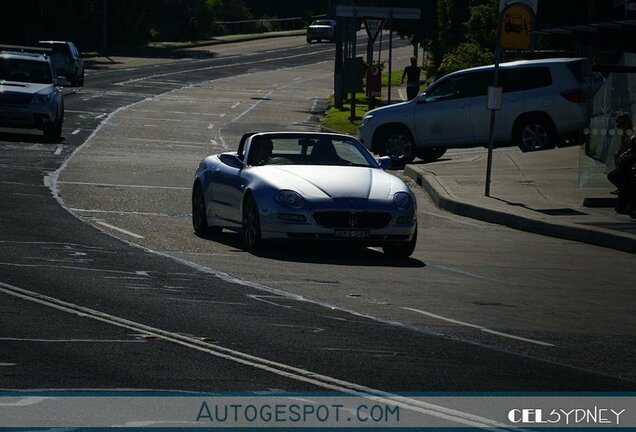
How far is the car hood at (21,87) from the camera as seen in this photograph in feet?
109

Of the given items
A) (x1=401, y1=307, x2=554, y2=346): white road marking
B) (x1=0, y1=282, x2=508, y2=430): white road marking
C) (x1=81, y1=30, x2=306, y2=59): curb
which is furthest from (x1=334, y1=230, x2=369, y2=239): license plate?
(x1=81, y1=30, x2=306, y2=59): curb

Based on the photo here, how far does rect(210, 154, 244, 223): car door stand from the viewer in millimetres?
17219

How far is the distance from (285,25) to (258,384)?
401ft

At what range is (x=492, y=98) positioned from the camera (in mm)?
23188

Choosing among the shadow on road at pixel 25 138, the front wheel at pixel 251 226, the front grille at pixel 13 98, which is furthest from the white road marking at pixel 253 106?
the front wheel at pixel 251 226

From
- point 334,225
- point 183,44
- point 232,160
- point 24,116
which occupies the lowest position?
point 183,44

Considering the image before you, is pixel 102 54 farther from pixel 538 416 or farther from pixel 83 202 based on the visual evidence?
pixel 538 416

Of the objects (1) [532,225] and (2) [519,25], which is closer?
(1) [532,225]

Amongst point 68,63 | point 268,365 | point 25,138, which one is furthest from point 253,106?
point 268,365

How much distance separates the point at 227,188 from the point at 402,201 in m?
2.35

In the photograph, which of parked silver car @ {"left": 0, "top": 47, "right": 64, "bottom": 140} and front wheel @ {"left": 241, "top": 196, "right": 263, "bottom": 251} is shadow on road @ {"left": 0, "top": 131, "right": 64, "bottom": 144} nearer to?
parked silver car @ {"left": 0, "top": 47, "right": 64, "bottom": 140}

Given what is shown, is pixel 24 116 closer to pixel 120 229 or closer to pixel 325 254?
pixel 120 229

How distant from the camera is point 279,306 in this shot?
12.4 metres

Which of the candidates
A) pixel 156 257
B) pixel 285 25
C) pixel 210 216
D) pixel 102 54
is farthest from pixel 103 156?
pixel 285 25
